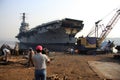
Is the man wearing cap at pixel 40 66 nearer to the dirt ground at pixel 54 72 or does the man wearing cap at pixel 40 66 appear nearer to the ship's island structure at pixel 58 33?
the dirt ground at pixel 54 72

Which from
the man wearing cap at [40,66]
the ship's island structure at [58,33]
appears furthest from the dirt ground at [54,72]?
the ship's island structure at [58,33]

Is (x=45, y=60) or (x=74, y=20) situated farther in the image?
(x=74, y=20)

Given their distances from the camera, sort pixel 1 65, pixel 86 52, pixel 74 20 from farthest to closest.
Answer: pixel 74 20
pixel 86 52
pixel 1 65

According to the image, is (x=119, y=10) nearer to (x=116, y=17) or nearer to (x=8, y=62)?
(x=116, y=17)

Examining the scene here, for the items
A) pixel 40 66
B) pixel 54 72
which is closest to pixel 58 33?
pixel 54 72

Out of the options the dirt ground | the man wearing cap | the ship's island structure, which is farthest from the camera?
the ship's island structure

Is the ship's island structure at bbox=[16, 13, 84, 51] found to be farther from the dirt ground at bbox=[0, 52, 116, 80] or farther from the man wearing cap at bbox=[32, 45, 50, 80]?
the man wearing cap at bbox=[32, 45, 50, 80]

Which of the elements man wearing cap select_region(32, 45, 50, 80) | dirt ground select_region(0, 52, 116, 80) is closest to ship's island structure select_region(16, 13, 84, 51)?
dirt ground select_region(0, 52, 116, 80)

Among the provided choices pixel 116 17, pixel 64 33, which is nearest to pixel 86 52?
pixel 116 17

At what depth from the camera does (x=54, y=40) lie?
62000 mm

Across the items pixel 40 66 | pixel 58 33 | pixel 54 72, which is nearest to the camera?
pixel 40 66

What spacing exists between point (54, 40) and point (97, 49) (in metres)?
21.5

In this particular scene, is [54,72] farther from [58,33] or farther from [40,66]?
[58,33]

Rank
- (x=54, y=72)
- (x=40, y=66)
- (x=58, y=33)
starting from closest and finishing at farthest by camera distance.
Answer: (x=40, y=66), (x=54, y=72), (x=58, y=33)
